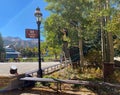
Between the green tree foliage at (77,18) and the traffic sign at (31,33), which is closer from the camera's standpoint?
the traffic sign at (31,33)

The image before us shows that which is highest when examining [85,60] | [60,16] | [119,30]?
[60,16]

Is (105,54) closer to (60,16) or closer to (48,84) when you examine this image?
(60,16)

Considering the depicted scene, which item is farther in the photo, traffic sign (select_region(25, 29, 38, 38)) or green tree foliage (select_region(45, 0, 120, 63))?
green tree foliage (select_region(45, 0, 120, 63))

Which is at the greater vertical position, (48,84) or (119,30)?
(119,30)

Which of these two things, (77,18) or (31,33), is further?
(77,18)

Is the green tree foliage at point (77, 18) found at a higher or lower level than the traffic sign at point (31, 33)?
higher

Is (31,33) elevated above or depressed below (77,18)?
below

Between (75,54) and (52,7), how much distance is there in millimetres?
7837

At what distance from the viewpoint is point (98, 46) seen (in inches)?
973

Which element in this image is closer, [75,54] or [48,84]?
[48,84]

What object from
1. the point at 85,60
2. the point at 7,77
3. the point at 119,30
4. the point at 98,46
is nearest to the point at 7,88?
the point at 7,77

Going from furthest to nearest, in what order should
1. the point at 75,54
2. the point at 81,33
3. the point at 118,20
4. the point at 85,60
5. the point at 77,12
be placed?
1. the point at 75,54
2. the point at 85,60
3. the point at 81,33
4. the point at 77,12
5. the point at 118,20

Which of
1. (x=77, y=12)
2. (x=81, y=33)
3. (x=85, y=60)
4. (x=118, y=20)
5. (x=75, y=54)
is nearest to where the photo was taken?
(x=118, y=20)

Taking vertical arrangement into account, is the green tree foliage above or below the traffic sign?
above
